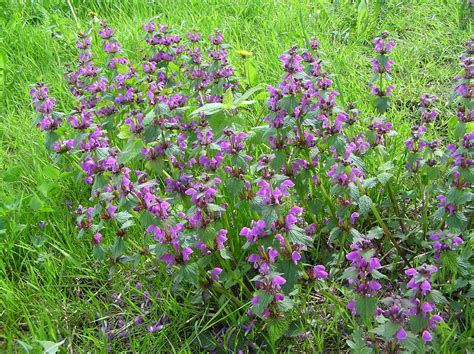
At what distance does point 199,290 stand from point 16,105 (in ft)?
7.72

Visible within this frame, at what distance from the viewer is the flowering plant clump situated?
195 cm

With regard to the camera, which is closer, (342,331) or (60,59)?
(342,331)

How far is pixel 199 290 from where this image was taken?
7.73 feet

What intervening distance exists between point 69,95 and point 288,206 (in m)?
1.88

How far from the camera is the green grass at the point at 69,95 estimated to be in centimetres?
250

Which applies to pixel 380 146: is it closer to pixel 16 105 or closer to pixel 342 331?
pixel 342 331

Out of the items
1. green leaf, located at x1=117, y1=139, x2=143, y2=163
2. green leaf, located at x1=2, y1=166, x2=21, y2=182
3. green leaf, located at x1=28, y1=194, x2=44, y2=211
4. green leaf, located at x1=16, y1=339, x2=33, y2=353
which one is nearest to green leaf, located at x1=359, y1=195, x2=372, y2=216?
green leaf, located at x1=117, y1=139, x2=143, y2=163

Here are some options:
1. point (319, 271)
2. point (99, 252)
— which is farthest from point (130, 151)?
point (319, 271)

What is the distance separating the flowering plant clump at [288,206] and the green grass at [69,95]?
130 mm

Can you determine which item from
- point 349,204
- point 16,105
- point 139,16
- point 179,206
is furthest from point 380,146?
point 139,16

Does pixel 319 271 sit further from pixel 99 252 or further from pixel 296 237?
pixel 99 252

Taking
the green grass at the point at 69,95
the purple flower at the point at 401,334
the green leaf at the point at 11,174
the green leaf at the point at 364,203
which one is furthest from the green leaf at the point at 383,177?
the green leaf at the point at 11,174

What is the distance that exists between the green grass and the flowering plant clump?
0.43 feet

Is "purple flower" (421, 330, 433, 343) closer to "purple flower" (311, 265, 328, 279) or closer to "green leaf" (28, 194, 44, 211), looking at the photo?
"purple flower" (311, 265, 328, 279)
